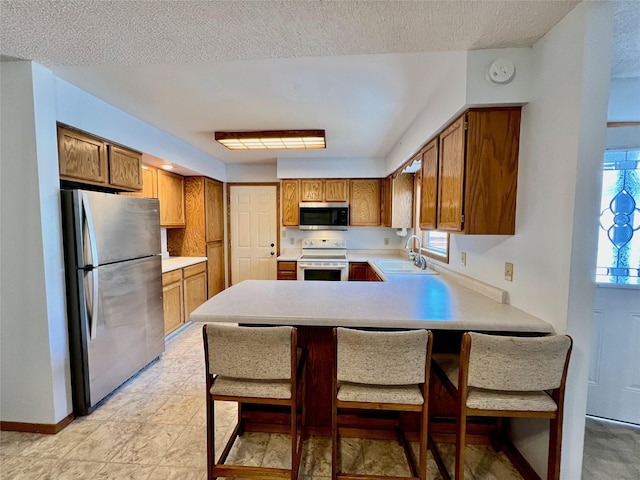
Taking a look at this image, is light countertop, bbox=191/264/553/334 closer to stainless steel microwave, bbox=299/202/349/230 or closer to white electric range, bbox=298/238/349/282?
white electric range, bbox=298/238/349/282

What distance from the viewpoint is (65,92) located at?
1936mm

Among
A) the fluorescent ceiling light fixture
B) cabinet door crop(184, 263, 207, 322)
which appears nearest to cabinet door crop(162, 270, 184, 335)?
cabinet door crop(184, 263, 207, 322)

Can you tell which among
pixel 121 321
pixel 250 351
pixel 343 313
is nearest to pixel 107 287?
pixel 121 321

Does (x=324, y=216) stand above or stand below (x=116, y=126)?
below

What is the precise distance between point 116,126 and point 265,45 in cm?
177

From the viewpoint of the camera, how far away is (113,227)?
84.5 inches

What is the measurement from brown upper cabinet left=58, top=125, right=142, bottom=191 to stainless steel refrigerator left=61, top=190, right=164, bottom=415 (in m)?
0.22

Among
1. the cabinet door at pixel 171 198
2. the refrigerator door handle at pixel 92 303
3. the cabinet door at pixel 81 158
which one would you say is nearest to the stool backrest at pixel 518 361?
the refrigerator door handle at pixel 92 303

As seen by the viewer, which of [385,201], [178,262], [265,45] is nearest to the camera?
[265,45]

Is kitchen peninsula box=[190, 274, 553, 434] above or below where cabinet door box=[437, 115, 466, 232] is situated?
below

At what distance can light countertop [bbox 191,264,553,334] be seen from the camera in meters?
1.43

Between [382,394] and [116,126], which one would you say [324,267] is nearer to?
[382,394]

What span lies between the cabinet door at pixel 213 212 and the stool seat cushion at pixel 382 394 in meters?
3.37

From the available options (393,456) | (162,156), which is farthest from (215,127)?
(393,456)
